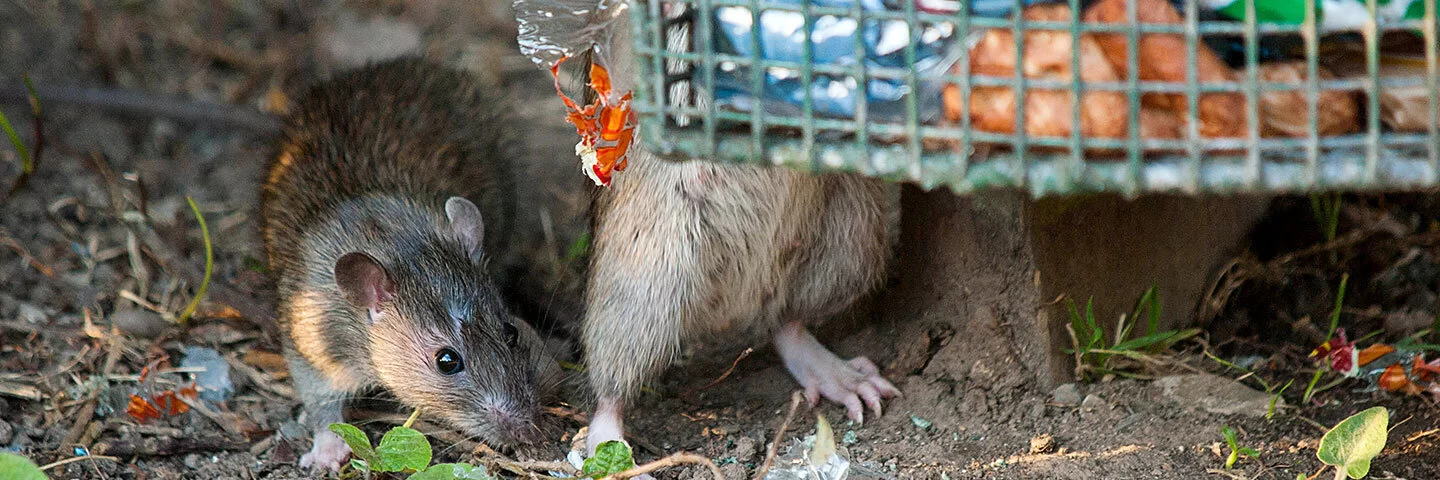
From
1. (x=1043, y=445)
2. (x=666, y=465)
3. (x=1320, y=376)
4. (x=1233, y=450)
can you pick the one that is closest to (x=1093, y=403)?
(x=1043, y=445)

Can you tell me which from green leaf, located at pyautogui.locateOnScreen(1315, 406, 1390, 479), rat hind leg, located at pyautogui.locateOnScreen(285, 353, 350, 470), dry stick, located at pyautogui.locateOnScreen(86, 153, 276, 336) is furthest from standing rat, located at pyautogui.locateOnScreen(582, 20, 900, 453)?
dry stick, located at pyautogui.locateOnScreen(86, 153, 276, 336)

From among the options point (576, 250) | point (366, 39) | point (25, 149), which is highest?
point (366, 39)

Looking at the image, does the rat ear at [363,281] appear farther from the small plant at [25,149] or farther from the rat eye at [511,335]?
the small plant at [25,149]

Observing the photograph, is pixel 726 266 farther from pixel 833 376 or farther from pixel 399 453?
pixel 399 453

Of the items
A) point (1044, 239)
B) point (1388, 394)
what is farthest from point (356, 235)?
point (1388, 394)

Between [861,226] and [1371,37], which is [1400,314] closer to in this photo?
[861,226]

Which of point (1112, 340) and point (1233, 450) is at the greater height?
point (1112, 340)

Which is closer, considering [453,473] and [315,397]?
[453,473]
